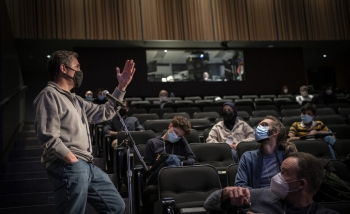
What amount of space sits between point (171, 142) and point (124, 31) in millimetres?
6945

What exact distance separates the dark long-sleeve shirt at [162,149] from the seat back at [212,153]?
0.18m

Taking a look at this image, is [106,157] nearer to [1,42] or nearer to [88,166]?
[1,42]

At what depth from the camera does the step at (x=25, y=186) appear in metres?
4.39

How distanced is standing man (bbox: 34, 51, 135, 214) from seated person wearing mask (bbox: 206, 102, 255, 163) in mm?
2836

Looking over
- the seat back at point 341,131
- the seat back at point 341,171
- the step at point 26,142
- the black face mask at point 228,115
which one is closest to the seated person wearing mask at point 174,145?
the black face mask at point 228,115

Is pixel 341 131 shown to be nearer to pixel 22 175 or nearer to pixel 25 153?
pixel 22 175

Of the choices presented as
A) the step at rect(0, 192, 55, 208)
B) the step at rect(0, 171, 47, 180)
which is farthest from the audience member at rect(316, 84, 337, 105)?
the step at rect(0, 192, 55, 208)

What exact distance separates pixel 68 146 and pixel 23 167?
3.15 metres

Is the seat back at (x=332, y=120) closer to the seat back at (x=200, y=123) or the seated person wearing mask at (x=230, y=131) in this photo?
the seated person wearing mask at (x=230, y=131)

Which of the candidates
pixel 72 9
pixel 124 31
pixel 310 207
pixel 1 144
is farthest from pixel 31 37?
pixel 310 207

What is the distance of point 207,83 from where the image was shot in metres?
12.4

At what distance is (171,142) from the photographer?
14.4 ft

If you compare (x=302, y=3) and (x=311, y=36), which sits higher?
(x=302, y=3)

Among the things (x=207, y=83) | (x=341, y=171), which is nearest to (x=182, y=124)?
(x=341, y=171)
